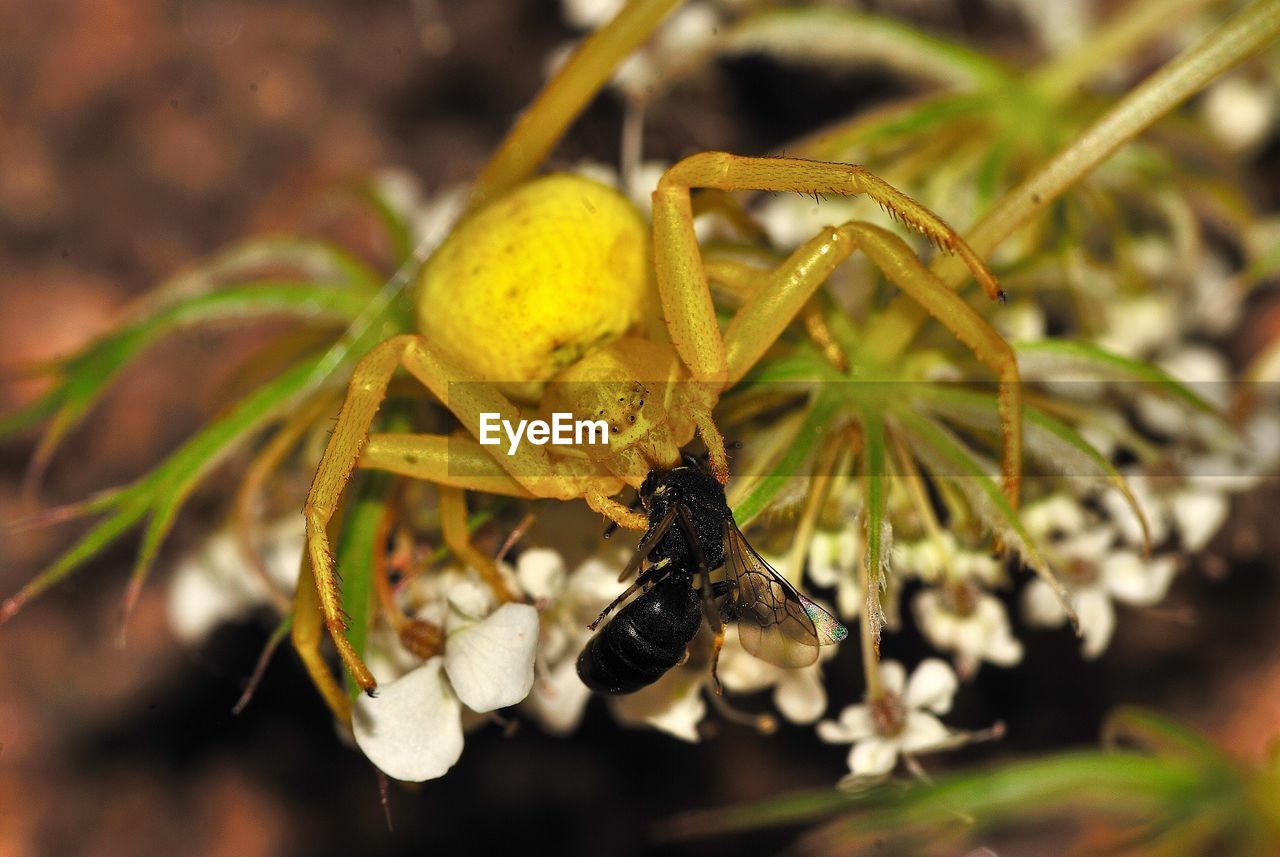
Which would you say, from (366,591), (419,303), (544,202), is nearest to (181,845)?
(366,591)

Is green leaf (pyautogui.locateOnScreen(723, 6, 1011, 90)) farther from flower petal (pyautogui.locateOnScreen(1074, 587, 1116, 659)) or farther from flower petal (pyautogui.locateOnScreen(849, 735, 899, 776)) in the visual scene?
flower petal (pyautogui.locateOnScreen(849, 735, 899, 776))

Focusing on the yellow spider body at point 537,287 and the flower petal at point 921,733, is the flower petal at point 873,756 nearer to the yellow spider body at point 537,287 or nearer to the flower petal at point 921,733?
the flower petal at point 921,733

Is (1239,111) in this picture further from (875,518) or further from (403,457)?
(403,457)

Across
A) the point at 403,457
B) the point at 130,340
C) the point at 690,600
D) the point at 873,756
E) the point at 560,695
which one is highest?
the point at 130,340

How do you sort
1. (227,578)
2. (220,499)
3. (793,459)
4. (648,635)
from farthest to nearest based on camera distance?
(220,499)
(227,578)
(793,459)
(648,635)

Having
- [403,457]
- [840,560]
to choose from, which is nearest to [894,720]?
[840,560]

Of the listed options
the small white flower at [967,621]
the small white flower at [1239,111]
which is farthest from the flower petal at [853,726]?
the small white flower at [1239,111]

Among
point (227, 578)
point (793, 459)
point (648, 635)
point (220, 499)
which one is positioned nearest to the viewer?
point (648, 635)
